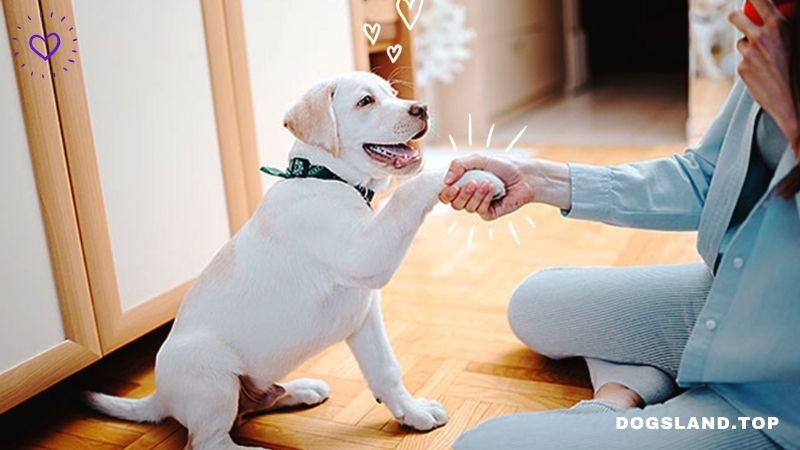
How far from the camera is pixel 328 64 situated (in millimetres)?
1884

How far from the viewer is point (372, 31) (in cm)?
211

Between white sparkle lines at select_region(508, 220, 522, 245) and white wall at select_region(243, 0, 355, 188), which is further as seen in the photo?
white sparkle lines at select_region(508, 220, 522, 245)

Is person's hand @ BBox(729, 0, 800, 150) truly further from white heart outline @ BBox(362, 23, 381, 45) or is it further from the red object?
white heart outline @ BBox(362, 23, 381, 45)

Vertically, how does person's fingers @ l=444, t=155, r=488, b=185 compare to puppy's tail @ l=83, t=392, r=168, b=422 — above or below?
above

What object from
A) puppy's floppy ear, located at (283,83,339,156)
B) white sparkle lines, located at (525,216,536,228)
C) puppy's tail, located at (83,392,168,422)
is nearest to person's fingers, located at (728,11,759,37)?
puppy's floppy ear, located at (283,83,339,156)

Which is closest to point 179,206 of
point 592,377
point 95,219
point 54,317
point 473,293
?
point 95,219

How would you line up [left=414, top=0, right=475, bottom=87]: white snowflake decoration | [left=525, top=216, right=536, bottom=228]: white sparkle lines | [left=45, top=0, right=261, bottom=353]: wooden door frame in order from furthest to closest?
[left=414, top=0, right=475, bottom=87]: white snowflake decoration < [left=525, top=216, right=536, bottom=228]: white sparkle lines < [left=45, top=0, right=261, bottom=353]: wooden door frame

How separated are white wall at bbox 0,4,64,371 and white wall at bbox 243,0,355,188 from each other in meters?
0.53

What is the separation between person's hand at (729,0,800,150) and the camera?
912mm

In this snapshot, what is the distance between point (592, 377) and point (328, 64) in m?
0.95

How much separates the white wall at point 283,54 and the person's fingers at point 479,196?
71 cm

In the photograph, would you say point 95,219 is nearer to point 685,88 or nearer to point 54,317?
point 54,317

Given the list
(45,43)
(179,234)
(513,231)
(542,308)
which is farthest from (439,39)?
(45,43)

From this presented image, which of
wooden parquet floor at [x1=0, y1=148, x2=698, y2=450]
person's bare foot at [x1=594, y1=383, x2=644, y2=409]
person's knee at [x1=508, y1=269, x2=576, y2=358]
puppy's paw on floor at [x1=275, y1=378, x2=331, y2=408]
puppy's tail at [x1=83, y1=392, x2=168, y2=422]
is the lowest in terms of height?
wooden parquet floor at [x1=0, y1=148, x2=698, y2=450]
